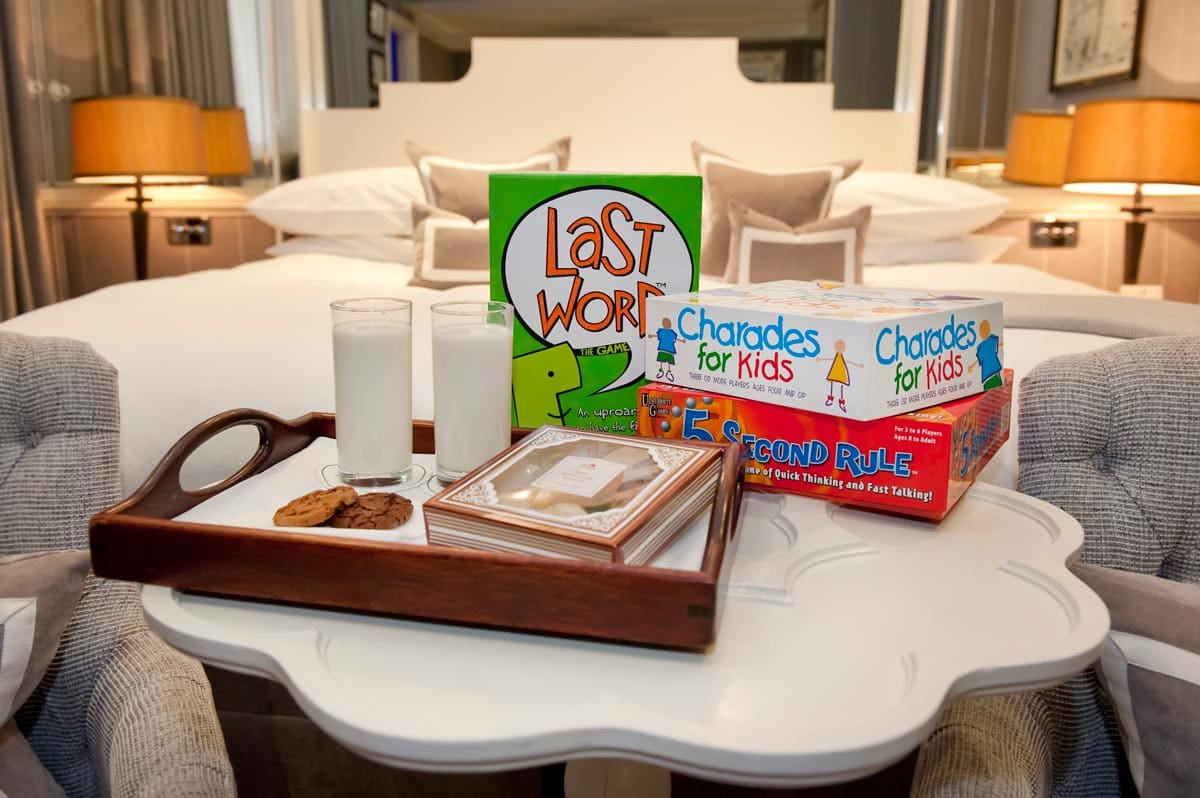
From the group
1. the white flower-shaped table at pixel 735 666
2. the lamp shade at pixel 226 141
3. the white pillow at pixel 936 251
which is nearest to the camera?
the white flower-shaped table at pixel 735 666

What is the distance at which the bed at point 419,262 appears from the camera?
1.33m

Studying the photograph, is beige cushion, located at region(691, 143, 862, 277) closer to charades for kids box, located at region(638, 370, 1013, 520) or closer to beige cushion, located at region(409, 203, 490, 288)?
beige cushion, located at region(409, 203, 490, 288)

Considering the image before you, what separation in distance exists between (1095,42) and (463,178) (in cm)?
217

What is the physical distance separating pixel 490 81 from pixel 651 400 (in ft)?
8.35

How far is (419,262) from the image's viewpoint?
7.43ft

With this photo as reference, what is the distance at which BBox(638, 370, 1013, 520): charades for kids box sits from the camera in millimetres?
818

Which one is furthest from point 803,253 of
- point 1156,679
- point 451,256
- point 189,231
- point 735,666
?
point 189,231

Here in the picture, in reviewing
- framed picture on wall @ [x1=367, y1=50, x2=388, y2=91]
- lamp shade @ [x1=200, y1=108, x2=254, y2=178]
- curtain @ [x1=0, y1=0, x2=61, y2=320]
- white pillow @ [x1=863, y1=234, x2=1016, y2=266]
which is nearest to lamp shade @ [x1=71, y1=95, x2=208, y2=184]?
curtain @ [x1=0, y1=0, x2=61, y2=320]

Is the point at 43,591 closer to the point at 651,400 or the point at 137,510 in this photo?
the point at 137,510

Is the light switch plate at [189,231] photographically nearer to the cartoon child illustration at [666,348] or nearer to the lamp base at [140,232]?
the lamp base at [140,232]

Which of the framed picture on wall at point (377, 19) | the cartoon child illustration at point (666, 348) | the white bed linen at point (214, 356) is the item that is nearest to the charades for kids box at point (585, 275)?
the cartoon child illustration at point (666, 348)

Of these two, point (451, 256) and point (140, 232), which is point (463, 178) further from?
point (140, 232)

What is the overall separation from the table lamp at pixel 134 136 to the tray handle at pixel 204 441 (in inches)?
89.1


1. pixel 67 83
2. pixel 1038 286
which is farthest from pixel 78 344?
pixel 67 83
